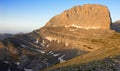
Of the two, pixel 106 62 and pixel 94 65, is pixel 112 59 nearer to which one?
pixel 106 62

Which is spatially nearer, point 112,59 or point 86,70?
point 86,70

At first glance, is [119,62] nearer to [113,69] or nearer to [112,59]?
[112,59]

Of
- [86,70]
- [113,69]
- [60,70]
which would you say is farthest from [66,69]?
[113,69]

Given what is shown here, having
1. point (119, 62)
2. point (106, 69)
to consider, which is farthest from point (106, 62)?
point (106, 69)

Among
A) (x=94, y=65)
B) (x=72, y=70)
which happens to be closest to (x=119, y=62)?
(x=94, y=65)

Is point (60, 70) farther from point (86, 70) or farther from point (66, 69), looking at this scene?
point (86, 70)

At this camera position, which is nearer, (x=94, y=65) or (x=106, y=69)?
(x=106, y=69)

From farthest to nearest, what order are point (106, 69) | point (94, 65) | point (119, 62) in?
point (119, 62) → point (94, 65) → point (106, 69)

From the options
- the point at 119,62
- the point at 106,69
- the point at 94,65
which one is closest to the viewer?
the point at 106,69
